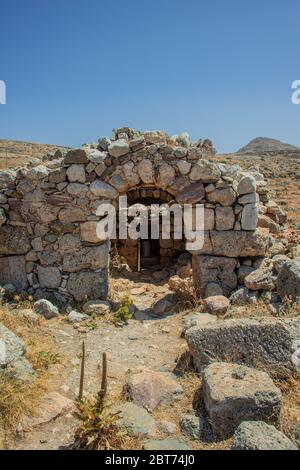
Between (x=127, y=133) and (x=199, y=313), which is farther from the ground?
(x=127, y=133)

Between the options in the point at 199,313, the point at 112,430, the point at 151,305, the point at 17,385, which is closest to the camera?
the point at 112,430

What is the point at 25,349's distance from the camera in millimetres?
4469

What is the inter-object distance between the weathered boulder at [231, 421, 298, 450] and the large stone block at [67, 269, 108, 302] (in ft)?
13.5

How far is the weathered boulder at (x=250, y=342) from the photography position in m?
3.97

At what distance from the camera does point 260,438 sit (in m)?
2.87

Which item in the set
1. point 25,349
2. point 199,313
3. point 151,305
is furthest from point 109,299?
point 25,349

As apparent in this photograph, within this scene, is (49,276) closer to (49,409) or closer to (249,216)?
(49,409)

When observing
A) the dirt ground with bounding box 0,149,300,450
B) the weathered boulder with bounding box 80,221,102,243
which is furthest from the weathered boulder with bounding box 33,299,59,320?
the weathered boulder with bounding box 80,221,102,243

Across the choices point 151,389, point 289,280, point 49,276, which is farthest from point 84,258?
point 289,280

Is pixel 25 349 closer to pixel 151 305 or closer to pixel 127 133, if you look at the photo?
pixel 151 305

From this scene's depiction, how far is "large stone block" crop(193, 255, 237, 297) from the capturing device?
6.82 metres

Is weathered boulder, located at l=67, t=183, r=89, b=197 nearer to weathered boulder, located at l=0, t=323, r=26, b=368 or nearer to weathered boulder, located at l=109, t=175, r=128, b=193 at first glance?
weathered boulder, located at l=109, t=175, r=128, b=193

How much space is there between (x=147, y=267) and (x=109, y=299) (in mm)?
4726

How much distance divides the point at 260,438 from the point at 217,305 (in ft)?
10.3
